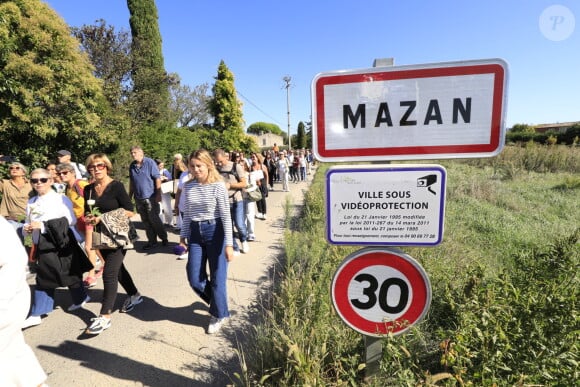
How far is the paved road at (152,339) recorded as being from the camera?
2.55 meters

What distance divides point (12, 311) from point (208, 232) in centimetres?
158

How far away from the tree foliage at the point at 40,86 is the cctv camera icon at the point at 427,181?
11.0m

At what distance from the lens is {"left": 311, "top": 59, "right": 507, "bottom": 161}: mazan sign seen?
117 cm

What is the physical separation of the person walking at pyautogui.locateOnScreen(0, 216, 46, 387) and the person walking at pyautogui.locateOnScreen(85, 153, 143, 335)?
1293 millimetres

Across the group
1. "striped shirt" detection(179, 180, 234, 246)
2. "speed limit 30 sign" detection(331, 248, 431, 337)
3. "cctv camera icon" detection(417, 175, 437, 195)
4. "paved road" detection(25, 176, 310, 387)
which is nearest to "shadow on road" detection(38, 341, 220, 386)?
"paved road" detection(25, 176, 310, 387)

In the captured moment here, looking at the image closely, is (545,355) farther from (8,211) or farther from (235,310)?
(8,211)

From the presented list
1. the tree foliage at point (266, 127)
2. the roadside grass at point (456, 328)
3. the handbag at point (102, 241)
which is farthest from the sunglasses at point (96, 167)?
the tree foliage at point (266, 127)

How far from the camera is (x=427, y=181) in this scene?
124 centimetres

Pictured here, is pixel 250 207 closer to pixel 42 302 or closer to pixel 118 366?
pixel 42 302

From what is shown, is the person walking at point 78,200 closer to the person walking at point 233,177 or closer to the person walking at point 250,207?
the person walking at point 233,177

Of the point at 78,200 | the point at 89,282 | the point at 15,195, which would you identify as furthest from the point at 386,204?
the point at 15,195

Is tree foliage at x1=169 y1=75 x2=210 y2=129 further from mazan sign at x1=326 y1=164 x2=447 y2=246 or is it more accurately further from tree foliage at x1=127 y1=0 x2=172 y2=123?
mazan sign at x1=326 y1=164 x2=447 y2=246

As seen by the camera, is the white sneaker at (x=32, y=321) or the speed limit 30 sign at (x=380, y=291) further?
the white sneaker at (x=32, y=321)

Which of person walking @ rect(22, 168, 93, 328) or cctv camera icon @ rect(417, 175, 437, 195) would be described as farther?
person walking @ rect(22, 168, 93, 328)
